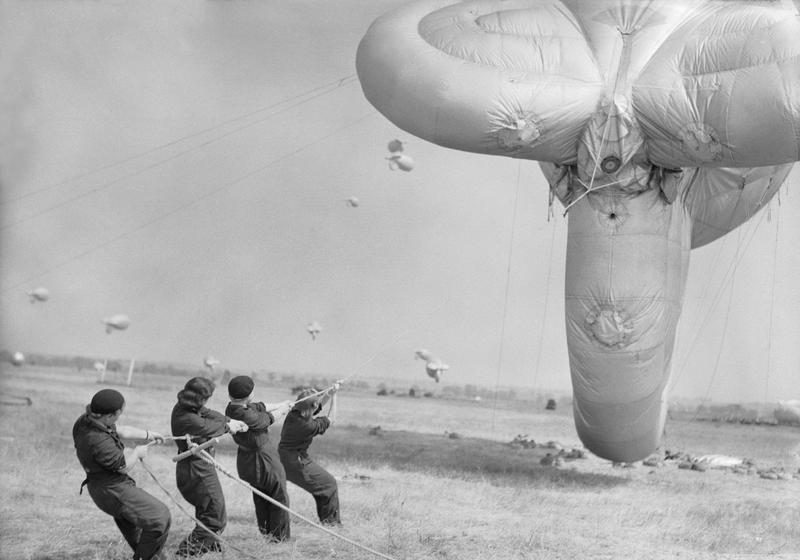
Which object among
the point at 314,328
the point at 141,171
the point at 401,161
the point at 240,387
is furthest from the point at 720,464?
the point at 141,171

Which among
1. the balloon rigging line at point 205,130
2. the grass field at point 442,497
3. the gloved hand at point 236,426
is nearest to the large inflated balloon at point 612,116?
the grass field at point 442,497

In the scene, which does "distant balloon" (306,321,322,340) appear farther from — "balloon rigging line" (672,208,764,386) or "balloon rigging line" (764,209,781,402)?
"balloon rigging line" (764,209,781,402)

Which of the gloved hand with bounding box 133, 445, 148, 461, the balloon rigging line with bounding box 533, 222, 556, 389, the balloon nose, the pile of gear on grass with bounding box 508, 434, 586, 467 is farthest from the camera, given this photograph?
the pile of gear on grass with bounding box 508, 434, 586, 467

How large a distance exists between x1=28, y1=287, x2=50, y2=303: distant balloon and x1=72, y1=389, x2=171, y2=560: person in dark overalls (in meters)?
3.96

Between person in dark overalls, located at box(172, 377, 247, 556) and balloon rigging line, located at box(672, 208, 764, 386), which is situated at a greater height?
balloon rigging line, located at box(672, 208, 764, 386)

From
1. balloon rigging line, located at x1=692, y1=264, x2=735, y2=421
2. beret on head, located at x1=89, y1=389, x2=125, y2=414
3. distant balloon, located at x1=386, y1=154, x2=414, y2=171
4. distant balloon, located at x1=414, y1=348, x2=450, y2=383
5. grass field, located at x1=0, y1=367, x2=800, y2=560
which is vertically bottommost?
grass field, located at x1=0, y1=367, x2=800, y2=560

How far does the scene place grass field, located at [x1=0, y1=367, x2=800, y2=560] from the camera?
6.05m

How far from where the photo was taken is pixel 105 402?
15.6ft

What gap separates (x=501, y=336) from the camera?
9.52 meters

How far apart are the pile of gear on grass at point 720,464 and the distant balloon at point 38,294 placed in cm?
582

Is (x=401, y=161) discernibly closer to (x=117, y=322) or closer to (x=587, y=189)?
(x=587, y=189)

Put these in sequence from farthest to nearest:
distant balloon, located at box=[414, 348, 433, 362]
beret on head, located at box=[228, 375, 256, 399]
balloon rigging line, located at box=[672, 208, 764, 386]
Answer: balloon rigging line, located at box=[672, 208, 764, 386]
distant balloon, located at box=[414, 348, 433, 362]
beret on head, located at box=[228, 375, 256, 399]

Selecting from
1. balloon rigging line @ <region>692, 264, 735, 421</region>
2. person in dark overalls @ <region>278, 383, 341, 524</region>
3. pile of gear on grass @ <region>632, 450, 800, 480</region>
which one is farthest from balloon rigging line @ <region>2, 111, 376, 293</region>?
pile of gear on grass @ <region>632, 450, 800, 480</region>

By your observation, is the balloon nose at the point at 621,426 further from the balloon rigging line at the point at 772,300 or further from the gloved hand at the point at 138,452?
the gloved hand at the point at 138,452
